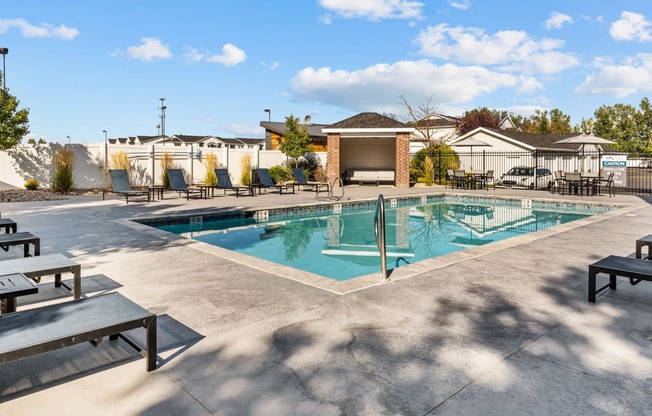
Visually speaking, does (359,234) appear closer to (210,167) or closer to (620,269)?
(620,269)

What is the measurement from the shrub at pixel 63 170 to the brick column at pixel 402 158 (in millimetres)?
15407

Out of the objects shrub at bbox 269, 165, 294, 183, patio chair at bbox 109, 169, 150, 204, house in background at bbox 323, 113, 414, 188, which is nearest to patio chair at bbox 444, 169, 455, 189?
house in background at bbox 323, 113, 414, 188

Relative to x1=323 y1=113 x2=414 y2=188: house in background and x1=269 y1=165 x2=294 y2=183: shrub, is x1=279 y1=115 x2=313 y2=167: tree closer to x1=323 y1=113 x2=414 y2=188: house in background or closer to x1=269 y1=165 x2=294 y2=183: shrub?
x1=269 y1=165 x2=294 y2=183: shrub

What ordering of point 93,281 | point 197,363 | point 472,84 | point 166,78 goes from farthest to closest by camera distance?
point 472,84 → point 166,78 → point 93,281 → point 197,363

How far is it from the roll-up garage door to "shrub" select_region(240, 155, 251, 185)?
6696 millimetres

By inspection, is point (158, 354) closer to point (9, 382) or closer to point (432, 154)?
point (9, 382)

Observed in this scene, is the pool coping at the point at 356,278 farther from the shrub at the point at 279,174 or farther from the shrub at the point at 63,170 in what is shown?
the shrub at the point at 279,174

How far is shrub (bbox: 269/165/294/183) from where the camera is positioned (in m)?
23.4

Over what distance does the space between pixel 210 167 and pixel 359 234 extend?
12.6 meters

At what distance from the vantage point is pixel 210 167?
823 inches

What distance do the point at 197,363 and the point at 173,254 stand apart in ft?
12.2

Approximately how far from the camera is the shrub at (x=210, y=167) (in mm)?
20188

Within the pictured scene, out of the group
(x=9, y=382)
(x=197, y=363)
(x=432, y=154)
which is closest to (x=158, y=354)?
(x=197, y=363)

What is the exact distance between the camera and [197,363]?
2.88 metres
